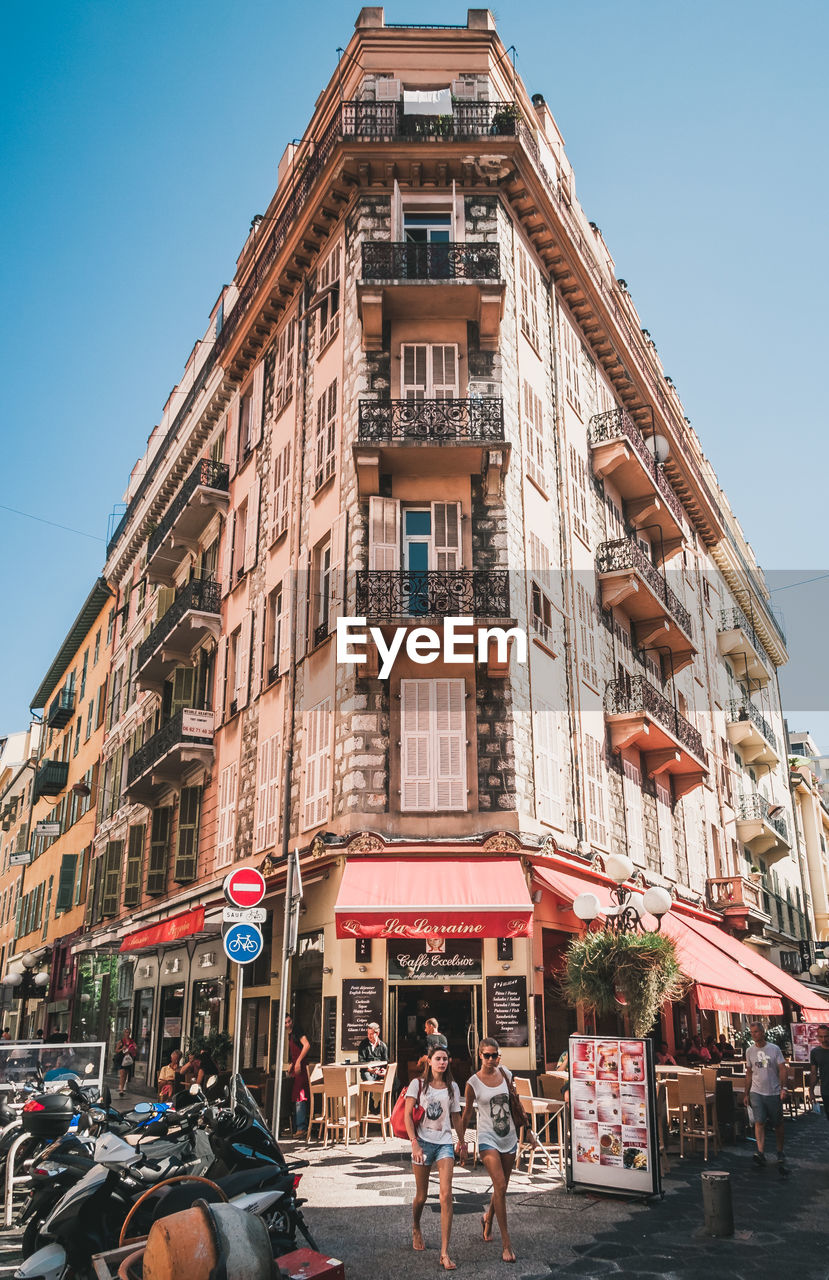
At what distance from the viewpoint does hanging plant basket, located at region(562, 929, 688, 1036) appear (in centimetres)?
1204

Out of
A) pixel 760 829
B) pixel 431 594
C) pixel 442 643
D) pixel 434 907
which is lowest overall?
pixel 434 907

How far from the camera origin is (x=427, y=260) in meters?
18.3

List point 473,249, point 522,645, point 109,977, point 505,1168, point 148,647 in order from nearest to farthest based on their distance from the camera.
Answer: point 505,1168 → point 522,645 → point 473,249 → point 148,647 → point 109,977

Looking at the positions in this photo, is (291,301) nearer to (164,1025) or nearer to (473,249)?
(473,249)

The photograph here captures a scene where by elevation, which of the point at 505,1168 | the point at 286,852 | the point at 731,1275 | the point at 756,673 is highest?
the point at 756,673

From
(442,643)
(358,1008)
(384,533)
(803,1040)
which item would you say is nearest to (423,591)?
(442,643)

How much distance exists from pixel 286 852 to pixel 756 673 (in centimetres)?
2686

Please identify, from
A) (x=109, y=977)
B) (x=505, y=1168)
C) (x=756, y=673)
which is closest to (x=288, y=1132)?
(x=505, y=1168)

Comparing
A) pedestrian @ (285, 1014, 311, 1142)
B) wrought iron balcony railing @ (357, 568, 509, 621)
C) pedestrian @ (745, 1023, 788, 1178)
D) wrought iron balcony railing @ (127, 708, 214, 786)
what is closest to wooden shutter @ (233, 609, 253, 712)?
wrought iron balcony railing @ (127, 708, 214, 786)

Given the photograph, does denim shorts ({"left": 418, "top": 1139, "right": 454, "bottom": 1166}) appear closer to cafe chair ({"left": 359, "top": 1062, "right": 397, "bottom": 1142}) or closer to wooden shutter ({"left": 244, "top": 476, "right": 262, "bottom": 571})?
cafe chair ({"left": 359, "top": 1062, "right": 397, "bottom": 1142})

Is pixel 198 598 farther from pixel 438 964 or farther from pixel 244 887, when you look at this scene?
pixel 244 887

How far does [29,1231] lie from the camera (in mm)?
6898

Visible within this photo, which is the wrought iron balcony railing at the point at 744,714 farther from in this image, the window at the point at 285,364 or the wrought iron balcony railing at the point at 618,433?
the window at the point at 285,364

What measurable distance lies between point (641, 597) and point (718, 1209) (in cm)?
1609
